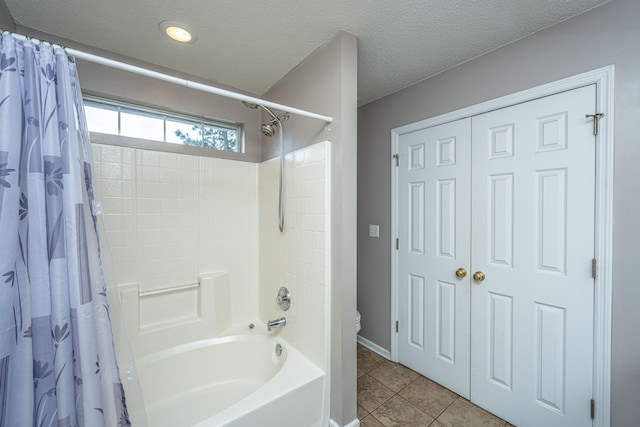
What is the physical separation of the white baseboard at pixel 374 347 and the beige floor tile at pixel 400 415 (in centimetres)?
54

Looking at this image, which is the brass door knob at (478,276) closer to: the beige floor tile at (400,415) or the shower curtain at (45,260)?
the beige floor tile at (400,415)

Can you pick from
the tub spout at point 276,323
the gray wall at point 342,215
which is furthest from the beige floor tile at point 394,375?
the tub spout at point 276,323

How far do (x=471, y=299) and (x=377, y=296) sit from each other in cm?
86

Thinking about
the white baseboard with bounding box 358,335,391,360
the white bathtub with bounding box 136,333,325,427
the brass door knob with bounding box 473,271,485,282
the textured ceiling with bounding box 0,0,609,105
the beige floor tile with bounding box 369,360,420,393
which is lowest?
the beige floor tile with bounding box 369,360,420,393

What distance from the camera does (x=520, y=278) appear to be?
1605 mm

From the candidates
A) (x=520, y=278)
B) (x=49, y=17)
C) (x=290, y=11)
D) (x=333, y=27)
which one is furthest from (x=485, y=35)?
(x=49, y=17)

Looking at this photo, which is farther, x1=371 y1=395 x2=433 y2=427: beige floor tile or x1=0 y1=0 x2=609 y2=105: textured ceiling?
x1=371 y1=395 x2=433 y2=427: beige floor tile

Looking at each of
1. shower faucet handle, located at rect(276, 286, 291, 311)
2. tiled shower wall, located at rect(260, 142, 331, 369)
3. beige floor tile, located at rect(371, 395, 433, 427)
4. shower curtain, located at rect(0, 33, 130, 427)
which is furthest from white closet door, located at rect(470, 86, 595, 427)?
shower curtain, located at rect(0, 33, 130, 427)

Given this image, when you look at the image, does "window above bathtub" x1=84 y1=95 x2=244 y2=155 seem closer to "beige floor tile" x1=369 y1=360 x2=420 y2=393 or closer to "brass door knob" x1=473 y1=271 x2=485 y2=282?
"brass door knob" x1=473 y1=271 x2=485 y2=282

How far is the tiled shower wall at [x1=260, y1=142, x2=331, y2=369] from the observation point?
158cm

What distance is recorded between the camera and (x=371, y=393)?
6.27ft

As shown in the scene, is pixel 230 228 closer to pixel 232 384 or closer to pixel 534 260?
pixel 232 384

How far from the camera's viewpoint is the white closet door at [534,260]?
1.39 meters

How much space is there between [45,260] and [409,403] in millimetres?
2149
